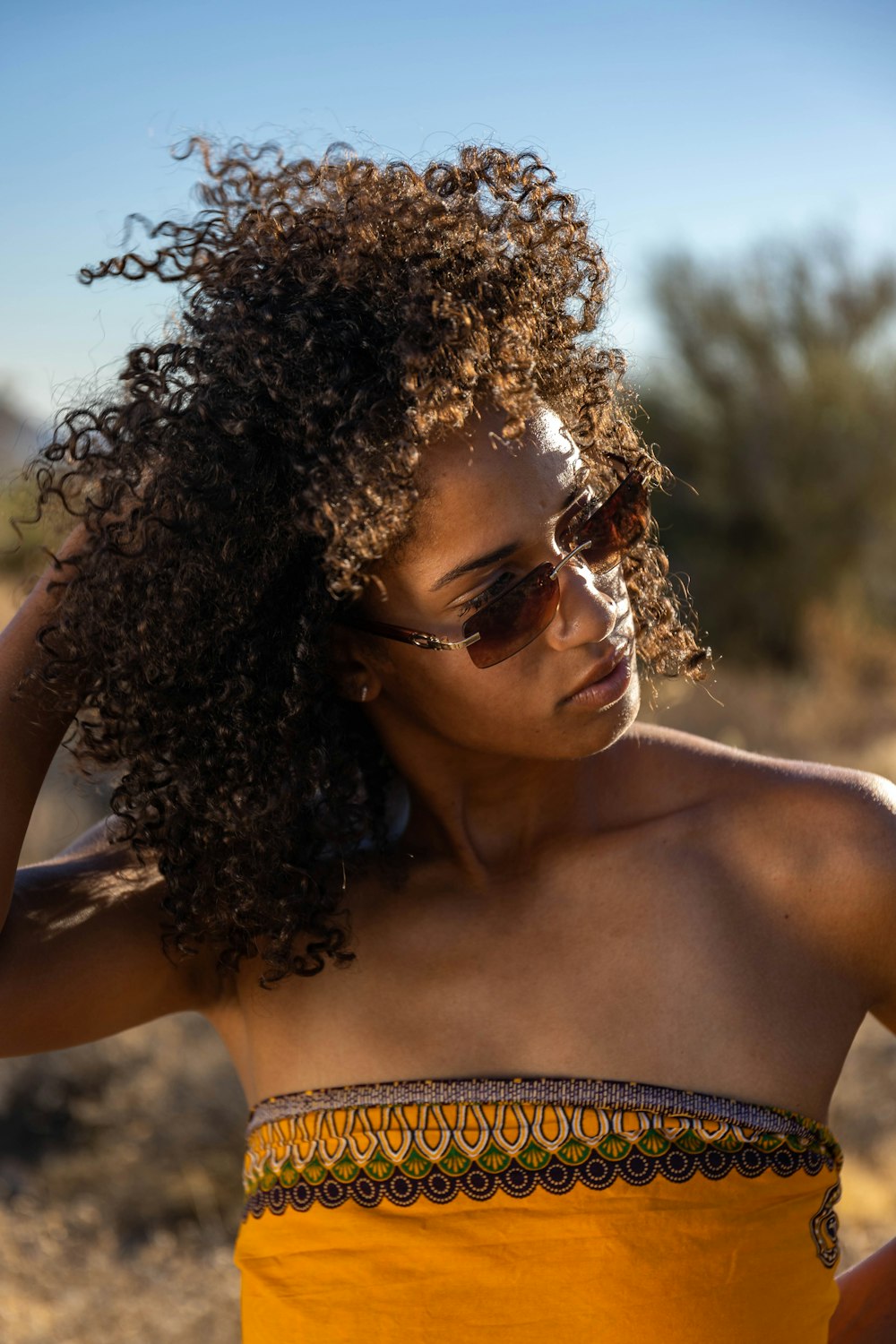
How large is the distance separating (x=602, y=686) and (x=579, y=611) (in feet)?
0.33

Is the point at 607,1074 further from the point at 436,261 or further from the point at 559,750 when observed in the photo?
the point at 436,261

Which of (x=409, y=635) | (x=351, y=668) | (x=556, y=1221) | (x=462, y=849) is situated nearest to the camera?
(x=556, y=1221)

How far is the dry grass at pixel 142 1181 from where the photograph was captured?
309cm

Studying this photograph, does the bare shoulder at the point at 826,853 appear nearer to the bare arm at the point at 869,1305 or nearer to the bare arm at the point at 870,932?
the bare arm at the point at 870,932

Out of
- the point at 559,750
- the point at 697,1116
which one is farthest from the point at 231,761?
the point at 697,1116

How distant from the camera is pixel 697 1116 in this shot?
1.61 metres

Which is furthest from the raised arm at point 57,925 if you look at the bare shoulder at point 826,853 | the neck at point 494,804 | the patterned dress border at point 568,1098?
the bare shoulder at point 826,853

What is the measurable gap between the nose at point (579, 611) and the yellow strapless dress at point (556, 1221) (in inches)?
22.3

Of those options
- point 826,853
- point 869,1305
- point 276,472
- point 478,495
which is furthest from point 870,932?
point 276,472

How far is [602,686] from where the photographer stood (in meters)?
1.66

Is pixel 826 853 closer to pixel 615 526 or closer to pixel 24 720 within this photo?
pixel 615 526

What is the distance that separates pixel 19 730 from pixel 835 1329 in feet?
4.50

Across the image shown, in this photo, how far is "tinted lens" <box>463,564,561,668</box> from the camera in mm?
1619

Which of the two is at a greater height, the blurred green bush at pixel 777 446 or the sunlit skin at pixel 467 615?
the sunlit skin at pixel 467 615
